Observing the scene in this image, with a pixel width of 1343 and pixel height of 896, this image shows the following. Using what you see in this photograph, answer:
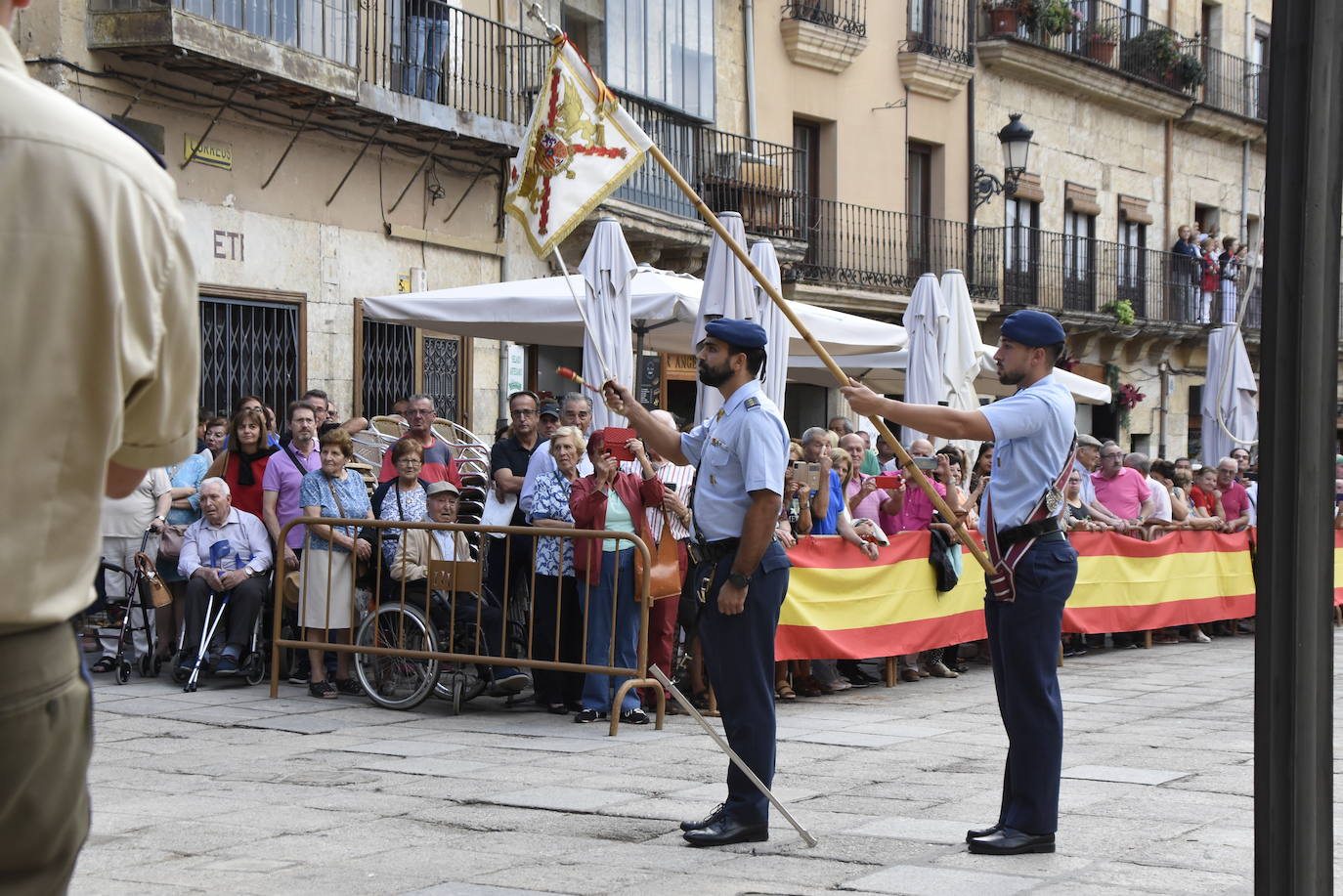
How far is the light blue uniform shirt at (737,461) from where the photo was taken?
640 centimetres

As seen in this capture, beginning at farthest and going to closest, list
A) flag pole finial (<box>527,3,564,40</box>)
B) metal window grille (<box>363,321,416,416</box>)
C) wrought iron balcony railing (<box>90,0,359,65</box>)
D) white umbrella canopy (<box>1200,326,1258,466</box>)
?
white umbrella canopy (<box>1200,326,1258,466</box>) → metal window grille (<box>363,321,416,416</box>) → wrought iron balcony railing (<box>90,0,359,65</box>) → flag pole finial (<box>527,3,564,40</box>)

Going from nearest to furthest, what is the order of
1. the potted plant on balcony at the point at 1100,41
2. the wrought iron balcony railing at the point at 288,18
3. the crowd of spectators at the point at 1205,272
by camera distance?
the wrought iron balcony railing at the point at 288,18, the potted plant on balcony at the point at 1100,41, the crowd of spectators at the point at 1205,272

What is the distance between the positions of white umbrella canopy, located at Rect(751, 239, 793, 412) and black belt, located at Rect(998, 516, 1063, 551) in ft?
20.8

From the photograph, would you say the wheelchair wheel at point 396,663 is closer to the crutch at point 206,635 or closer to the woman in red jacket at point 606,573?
the crutch at point 206,635

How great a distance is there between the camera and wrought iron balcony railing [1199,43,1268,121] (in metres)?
33.7

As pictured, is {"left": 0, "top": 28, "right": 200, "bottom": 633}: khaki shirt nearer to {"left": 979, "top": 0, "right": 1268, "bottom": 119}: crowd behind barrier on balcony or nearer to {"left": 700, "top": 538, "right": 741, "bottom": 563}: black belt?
{"left": 700, "top": 538, "right": 741, "bottom": 563}: black belt

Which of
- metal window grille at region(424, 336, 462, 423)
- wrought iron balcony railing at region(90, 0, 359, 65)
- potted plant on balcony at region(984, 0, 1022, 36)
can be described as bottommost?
metal window grille at region(424, 336, 462, 423)

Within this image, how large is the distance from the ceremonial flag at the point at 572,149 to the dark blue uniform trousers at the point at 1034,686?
3.27m

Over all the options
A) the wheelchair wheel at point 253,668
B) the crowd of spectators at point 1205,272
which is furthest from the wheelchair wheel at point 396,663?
the crowd of spectators at point 1205,272

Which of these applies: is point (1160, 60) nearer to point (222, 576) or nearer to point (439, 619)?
point (439, 619)

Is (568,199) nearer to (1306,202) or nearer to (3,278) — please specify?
(1306,202)

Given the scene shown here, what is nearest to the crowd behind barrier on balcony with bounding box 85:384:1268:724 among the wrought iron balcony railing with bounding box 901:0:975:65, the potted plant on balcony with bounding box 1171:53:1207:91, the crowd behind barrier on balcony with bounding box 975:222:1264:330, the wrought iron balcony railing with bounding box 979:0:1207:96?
the wrought iron balcony railing with bounding box 901:0:975:65

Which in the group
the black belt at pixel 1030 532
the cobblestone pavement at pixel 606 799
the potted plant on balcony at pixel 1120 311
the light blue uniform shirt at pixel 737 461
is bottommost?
the cobblestone pavement at pixel 606 799

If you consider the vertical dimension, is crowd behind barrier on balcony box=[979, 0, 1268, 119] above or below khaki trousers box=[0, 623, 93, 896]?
above
